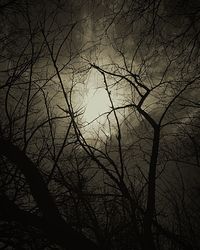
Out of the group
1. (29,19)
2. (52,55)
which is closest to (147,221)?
(52,55)

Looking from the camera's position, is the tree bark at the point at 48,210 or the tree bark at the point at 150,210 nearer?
the tree bark at the point at 48,210

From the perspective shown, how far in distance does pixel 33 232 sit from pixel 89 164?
1619 millimetres

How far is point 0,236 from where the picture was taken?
3715 mm

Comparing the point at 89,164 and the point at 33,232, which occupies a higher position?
the point at 89,164

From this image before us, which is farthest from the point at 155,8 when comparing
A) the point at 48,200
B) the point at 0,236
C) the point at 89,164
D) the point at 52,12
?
the point at 0,236

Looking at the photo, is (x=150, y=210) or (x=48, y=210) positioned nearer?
(x=48, y=210)

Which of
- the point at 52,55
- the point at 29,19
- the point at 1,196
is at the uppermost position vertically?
the point at 29,19

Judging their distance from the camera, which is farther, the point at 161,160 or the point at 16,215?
the point at 161,160

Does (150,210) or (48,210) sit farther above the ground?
(150,210)

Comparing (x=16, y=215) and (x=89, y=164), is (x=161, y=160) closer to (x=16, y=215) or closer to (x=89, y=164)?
(x=89, y=164)

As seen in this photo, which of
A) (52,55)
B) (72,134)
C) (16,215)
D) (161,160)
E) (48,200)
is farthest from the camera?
(161,160)

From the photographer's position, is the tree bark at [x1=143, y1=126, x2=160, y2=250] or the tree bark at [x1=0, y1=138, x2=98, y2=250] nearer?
the tree bark at [x1=0, y1=138, x2=98, y2=250]

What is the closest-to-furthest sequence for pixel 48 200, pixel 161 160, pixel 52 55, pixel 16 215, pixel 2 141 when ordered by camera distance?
pixel 16 215, pixel 48 200, pixel 2 141, pixel 52 55, pixel 161 160

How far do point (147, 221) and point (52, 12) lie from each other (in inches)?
134
